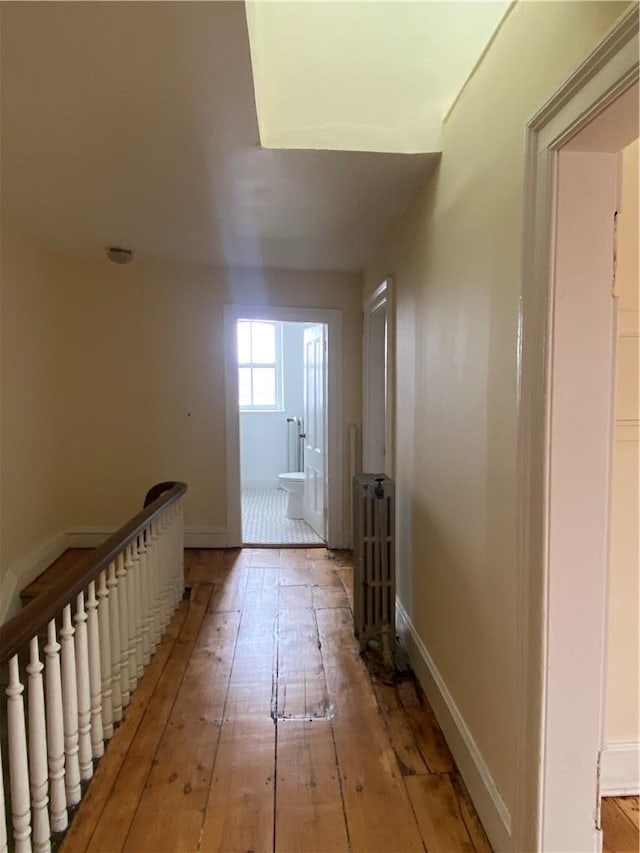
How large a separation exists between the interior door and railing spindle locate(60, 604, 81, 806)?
288 centimetres

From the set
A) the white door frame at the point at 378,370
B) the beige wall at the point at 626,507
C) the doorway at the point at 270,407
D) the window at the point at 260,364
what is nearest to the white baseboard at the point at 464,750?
the beige wall at the point at 626,507

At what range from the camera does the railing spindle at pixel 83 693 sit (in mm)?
1719

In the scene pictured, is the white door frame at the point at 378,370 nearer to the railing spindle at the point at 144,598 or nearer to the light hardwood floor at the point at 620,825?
the railing spindle at the point at 144,598

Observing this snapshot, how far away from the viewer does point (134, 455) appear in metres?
4.18

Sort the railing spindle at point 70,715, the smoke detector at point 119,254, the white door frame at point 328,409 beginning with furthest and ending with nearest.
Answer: the white door frame at point 328,409, the smoke detector at point 119,254, the railing spindle at point 70,715

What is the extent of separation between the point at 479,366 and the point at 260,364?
5.43 meters

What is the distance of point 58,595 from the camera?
154 centimetres

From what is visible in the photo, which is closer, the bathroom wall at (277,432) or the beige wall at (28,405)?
the beige wall at (28,405)

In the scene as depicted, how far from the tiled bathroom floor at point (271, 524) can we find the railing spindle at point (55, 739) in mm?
2853

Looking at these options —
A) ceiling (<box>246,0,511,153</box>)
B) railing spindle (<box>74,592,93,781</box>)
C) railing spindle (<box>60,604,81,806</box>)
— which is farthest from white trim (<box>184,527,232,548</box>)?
ceiling (<box>246,0,511,153</box>)

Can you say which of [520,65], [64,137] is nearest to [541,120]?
[520,65]

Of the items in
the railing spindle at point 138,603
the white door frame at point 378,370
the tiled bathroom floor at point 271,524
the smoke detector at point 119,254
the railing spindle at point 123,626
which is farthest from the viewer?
the tiled bathroom floor at point 271,524

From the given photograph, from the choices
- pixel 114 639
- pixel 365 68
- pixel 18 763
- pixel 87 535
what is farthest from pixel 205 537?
pixel 365 68

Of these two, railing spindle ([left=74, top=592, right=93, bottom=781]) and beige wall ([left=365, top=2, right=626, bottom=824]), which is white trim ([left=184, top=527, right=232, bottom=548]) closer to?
beige wall ([left=365, top=2, right=626, bottom=824])
